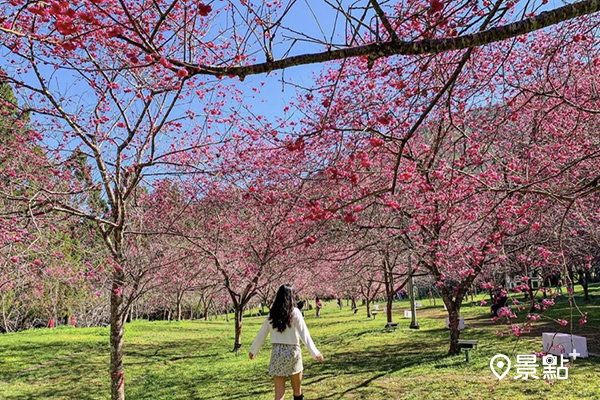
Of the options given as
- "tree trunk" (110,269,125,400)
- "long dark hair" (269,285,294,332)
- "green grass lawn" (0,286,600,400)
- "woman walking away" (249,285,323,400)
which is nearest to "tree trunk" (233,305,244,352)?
"green grass lawn" (0,286,600,400)

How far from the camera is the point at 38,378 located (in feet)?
31.4

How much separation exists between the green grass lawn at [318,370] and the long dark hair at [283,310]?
2230mm

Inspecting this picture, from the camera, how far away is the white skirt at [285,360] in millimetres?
5212

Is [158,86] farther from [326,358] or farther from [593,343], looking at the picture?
[593,343]

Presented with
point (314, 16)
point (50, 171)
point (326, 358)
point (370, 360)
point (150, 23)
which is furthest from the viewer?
point (326, 358)

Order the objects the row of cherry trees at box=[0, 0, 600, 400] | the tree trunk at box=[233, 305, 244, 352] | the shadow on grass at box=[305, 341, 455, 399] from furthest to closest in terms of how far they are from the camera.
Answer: the tree trunk at box=[233, 305, 244, 352] → the shadow on grass at box=[305, 341, 455, 399] → the row of cherry trees at box=[0, 0, 600, 400]

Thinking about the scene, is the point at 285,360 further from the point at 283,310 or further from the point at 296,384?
the point at 283,310

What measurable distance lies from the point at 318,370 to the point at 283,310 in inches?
182

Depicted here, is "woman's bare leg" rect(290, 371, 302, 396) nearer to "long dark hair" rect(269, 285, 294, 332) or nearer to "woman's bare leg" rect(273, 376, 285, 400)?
"woman's bare leg" rect(273, 376, 285, 400)

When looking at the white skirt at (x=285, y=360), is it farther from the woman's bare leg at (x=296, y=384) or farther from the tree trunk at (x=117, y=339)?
the tree trunk at (x=117, y=339)

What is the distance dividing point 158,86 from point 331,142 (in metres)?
2.68

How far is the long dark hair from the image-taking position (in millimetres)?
5344

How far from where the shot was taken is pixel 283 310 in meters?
5.36

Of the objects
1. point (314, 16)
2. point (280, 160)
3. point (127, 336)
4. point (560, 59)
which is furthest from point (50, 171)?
point (127, 336)
